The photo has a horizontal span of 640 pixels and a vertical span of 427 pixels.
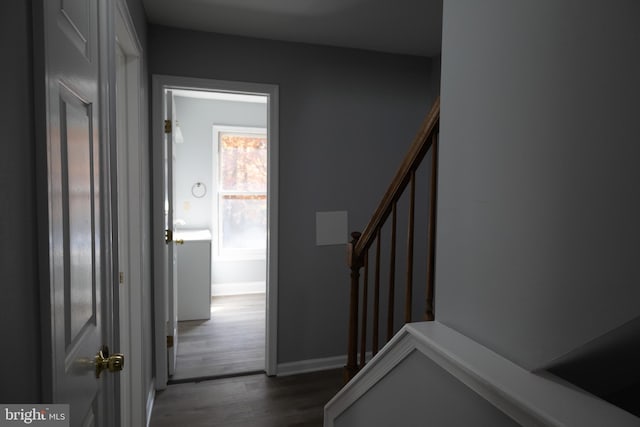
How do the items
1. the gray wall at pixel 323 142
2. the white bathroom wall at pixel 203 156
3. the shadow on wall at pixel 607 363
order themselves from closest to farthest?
the shadow on wall at pixel 607 363
the gray wall at pixel 323 142
the white bathroom wall at pixel 203 156

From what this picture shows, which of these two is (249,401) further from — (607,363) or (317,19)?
(317,19)

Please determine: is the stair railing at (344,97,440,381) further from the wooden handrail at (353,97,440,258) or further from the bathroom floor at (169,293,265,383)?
the bathroom floor at (169,293,265,383)

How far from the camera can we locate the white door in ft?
2.57

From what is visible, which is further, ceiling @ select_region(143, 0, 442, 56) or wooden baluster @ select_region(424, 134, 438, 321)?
ceiling @ select_region(143, 0, 442, 56)

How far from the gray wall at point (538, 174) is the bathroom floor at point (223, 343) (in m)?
2.58

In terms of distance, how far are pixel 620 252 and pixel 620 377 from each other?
443 millimetres

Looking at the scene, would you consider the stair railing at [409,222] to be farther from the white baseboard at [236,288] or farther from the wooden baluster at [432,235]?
the white baseboard at [236,288]

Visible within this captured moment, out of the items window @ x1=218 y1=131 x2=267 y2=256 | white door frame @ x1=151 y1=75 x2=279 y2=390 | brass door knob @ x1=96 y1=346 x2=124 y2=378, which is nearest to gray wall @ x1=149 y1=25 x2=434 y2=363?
white door frame @ x1=151 y1=75 x2=279 y2=390

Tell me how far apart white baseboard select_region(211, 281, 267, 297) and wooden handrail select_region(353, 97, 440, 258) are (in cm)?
380

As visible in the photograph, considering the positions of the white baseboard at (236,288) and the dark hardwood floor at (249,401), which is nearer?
the dark hardwood floor at (249,401)

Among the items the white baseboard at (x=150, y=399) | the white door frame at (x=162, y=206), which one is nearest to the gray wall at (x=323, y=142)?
the white door frame at (x=162, y=206)

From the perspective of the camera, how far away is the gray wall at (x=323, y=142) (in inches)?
121

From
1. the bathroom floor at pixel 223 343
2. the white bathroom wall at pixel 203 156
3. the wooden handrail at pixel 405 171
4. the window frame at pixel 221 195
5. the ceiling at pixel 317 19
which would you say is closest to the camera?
the wooden handrail at pixel 405 171

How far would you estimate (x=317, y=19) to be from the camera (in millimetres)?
2668
